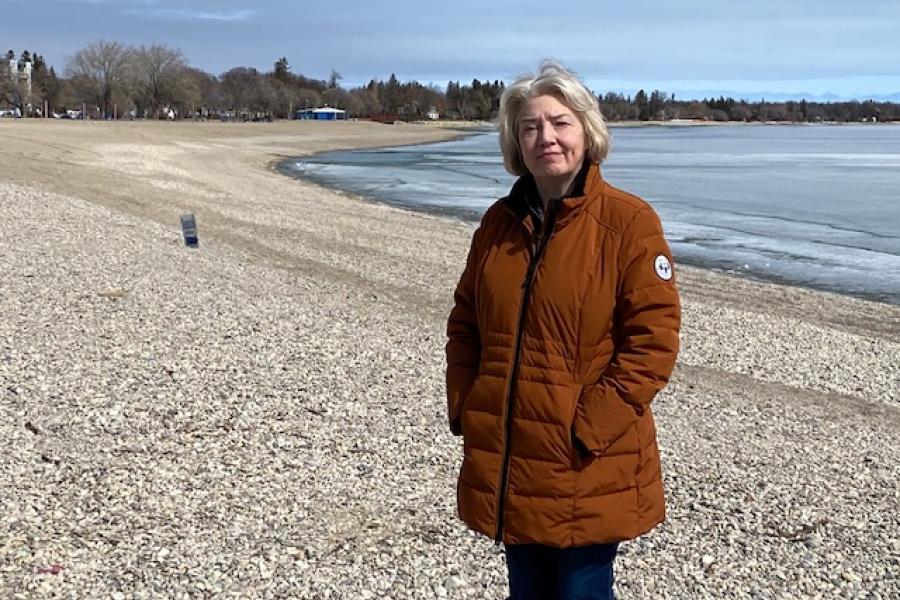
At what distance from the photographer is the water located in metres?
18.3

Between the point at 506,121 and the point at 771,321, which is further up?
the point at 506,121

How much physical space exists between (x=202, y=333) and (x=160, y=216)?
34.1 feet

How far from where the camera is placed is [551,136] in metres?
2.73

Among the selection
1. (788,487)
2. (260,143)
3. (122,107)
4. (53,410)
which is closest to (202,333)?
(53,410)

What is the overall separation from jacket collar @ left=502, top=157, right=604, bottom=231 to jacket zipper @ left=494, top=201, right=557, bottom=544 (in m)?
0.03

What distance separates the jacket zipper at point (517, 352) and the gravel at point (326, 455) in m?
1.72

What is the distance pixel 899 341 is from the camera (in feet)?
39.1

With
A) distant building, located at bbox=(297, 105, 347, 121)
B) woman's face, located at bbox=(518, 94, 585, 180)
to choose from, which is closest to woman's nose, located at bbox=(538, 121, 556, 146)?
woman's face, located at bbox=(518, 94, 585, 180)

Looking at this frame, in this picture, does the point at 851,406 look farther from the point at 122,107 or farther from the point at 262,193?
the point at 122,107

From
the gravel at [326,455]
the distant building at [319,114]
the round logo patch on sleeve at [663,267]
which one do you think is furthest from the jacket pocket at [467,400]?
the distant building at [319,114]

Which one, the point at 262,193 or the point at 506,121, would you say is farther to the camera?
the point at 262,193

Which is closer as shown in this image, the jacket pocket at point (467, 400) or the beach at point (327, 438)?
the jacket pocket at point (467, 400)

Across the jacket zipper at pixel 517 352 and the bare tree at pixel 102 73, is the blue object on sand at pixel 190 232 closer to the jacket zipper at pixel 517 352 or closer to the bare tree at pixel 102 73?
the jacket zipper at pixel 517 352

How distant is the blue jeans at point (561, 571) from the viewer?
2840mm
